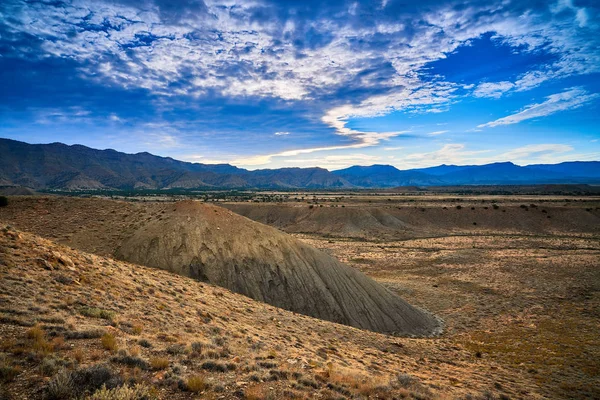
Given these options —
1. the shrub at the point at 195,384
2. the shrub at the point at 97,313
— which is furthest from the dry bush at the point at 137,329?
the shrub at the point at 195,384

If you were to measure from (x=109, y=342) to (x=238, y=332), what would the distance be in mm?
5698

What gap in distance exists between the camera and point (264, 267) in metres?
23.4

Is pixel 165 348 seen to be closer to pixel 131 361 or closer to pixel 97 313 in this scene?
pixel 131 361

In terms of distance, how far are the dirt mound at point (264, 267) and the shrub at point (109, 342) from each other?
12299mm

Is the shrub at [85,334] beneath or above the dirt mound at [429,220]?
above

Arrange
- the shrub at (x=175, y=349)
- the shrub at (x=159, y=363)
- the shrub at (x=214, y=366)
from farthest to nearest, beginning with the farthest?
the shrub at (x=175, y=349) → the shrub at (x=214, y=366) → the shrub at (x=159, y=363)

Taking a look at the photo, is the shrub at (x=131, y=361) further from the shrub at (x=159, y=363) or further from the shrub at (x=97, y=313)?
the shrub at (x=97, y=313)

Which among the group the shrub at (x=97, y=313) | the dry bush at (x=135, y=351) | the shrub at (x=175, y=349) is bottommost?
the shrub at (x=175, y=349)

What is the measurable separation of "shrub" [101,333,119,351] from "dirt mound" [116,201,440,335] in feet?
40.3

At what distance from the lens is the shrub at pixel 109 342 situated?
26.2 ft

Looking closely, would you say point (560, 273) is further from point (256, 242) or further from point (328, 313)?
point (256, 242)

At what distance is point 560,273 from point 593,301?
9.30 m

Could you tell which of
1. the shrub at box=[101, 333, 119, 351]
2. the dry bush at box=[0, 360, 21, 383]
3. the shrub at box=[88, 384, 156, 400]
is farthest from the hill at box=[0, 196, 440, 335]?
the shrub at box=[88, 384, 156, 400]

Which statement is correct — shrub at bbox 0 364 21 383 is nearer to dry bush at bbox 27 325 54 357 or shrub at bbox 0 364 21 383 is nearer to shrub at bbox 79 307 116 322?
dry bush at bbox 27 325 54 357
